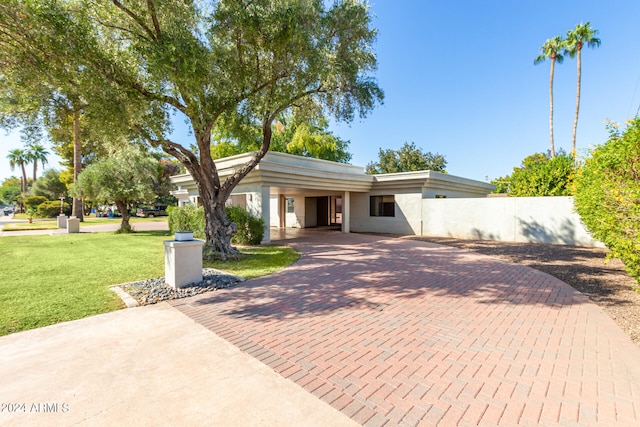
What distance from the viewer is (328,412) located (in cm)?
236

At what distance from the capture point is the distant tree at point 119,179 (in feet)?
53.8

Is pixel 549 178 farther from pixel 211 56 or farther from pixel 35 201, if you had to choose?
pixel 35 201

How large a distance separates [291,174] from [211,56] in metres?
6.33

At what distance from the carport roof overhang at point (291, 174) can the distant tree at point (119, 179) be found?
89.4 inches

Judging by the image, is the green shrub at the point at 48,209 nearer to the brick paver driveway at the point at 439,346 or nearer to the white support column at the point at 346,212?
the white support column at the point at 346,212

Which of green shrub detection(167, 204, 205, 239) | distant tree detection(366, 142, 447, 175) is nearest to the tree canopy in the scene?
distant tree detection(366, 142, 447, 175)

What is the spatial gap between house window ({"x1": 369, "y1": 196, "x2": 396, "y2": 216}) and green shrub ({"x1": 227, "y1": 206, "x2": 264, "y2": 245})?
28.1ft

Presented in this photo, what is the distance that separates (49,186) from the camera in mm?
39812

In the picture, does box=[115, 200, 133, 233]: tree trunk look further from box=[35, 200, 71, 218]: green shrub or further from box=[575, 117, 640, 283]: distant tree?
box=[35, 200, 71, 218]: green shrub

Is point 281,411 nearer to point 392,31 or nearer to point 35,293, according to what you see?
point 35,293

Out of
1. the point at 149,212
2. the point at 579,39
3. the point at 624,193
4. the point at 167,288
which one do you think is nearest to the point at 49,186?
the point at 149,212

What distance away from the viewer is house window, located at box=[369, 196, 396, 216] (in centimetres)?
1759

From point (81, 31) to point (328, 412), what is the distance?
332 inches

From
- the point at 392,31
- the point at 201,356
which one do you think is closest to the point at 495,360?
the point at 201,356
